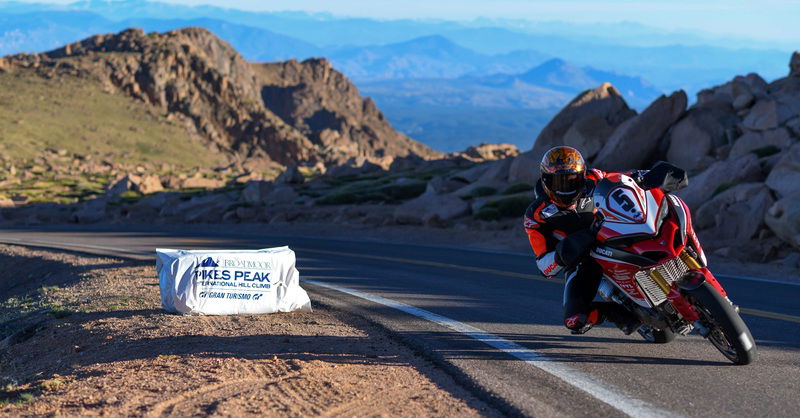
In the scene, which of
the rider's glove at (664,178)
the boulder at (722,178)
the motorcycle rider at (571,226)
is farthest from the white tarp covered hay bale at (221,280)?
the boulder at (722,178)

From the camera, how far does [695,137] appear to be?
32688 millimetres

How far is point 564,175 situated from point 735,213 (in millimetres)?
14412

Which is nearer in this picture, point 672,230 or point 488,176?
point 672,230

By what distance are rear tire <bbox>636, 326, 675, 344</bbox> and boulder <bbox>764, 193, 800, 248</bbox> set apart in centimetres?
1075

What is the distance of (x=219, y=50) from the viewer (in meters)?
194

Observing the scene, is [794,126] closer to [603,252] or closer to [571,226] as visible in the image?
[571,226]

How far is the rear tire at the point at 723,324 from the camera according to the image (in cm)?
619

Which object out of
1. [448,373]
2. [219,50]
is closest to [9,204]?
[448,373]

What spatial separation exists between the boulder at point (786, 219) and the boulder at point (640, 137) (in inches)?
534

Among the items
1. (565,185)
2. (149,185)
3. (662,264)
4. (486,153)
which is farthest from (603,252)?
(486,153)

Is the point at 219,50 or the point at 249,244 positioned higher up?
the point at 219,50

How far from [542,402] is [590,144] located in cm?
3128

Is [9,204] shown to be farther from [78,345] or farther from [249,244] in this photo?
[78,345]

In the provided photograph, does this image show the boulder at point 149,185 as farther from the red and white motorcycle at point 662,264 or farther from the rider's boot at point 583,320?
the red and white motorcycle at point 662,264
